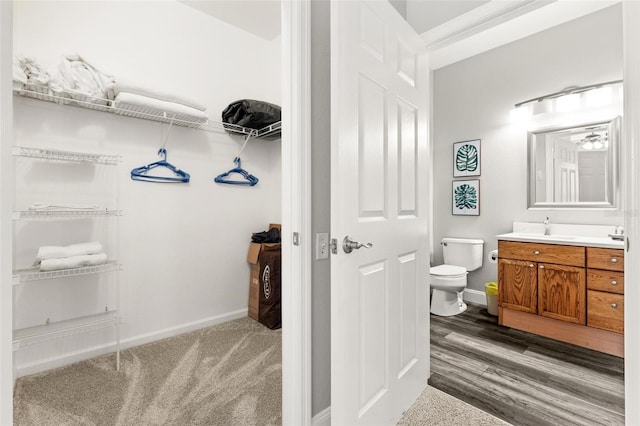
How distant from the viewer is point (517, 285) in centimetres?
275

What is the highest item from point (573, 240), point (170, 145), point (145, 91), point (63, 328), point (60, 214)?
point (145, 91)

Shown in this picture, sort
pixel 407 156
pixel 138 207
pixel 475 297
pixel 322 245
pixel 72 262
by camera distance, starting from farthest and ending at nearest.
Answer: pixel 475 297
pixel 138 207
pixel 72 262
pixel 407 156
pixel 322 245

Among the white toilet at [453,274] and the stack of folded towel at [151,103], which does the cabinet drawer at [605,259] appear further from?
the stack of folded towel at [151,103]

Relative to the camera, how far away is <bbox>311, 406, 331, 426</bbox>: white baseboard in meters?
1.40

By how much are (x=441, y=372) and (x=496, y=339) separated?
2.73ft

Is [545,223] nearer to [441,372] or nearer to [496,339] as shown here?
[496,339]

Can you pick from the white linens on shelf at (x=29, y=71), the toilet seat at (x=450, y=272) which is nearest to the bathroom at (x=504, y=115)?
the toilet seat at (x=450, y=272)

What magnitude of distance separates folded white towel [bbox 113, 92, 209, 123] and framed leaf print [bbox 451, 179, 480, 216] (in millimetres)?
2836

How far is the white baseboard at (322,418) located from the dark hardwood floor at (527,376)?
31.1 inches

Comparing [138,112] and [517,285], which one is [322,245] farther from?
[517,285]

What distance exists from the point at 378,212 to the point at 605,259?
2.11 m

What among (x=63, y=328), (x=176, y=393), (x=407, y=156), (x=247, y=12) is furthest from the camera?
(x=247, y=12)

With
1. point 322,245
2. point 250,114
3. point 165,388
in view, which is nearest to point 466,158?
point 250,114

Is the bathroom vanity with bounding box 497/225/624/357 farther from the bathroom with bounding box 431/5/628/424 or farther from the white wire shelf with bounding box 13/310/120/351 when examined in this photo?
the white wire shelf with bounding box 13/310/120/351
